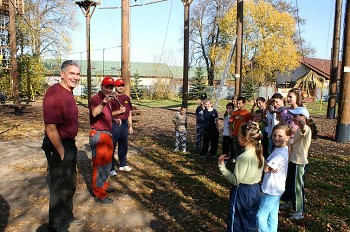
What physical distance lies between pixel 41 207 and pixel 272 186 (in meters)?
3.41

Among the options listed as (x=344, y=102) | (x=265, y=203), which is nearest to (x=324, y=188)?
(x=265, y=203)

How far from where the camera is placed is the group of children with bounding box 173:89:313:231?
3088mm

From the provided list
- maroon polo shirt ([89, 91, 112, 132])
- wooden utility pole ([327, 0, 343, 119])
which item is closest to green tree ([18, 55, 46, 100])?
wooden utility pole ([327, 0, 343, 119])

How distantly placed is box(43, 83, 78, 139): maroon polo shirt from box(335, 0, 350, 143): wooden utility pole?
30.9ft

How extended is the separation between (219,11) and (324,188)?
4016cm

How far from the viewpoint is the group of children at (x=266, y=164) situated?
10.1ft

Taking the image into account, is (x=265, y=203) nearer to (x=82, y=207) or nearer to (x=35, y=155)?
(x=82, y=207)

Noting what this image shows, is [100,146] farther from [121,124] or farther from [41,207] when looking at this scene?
[121,124]

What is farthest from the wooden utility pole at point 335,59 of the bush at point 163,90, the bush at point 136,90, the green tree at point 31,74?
the green tree at point 31,74

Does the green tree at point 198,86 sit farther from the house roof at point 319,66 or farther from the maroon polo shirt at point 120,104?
the maroon polo shirt at point 120,104

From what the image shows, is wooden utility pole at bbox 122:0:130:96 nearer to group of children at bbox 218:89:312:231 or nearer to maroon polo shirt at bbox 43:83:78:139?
maroon polo shirt at bbox 43:83:78:139

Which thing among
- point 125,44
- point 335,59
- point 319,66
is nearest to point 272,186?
point 125,44

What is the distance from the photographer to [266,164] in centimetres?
334

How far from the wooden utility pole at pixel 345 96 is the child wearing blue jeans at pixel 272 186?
804 cm
